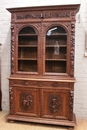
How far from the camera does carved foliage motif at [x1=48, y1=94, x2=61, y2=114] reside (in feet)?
9.13

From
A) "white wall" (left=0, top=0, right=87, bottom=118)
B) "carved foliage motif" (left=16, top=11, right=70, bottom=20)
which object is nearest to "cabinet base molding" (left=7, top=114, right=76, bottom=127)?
"white wall" (left=0, top=0, right=87, bottom=118)

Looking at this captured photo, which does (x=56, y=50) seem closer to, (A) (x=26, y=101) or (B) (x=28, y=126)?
(A) (x=26, y=101)

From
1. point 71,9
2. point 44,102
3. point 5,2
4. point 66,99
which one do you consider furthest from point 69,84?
point 5,2

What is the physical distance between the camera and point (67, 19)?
2.67 m

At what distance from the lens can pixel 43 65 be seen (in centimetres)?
282

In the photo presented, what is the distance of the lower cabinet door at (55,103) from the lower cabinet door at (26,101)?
141 millimetres

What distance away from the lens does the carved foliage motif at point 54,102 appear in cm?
278

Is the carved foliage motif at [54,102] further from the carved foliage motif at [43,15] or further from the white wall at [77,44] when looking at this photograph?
the carved foliage motif at [43,15]

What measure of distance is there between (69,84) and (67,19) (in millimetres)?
Result: 1174

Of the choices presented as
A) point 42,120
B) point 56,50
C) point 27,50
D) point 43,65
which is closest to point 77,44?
point 56,50

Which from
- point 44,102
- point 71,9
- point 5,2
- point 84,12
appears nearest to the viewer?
point 71,9

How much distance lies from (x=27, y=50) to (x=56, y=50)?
60 centimetres

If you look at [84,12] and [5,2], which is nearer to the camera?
[84,12]

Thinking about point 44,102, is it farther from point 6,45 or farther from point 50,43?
point 6,45
